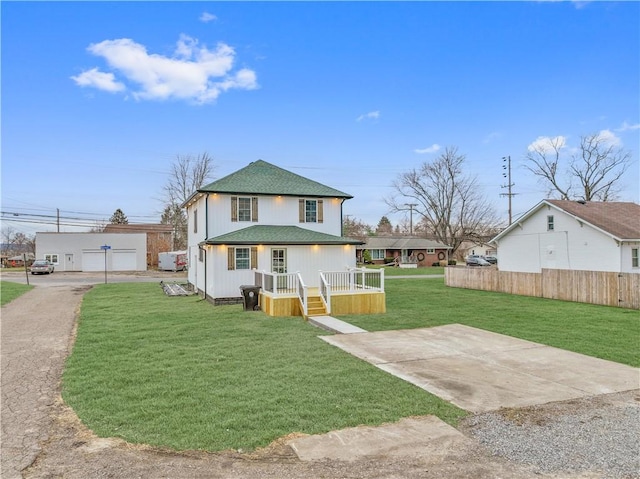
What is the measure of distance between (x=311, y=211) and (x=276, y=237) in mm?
2628

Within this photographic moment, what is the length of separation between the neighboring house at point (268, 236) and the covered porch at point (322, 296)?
0.07 metres

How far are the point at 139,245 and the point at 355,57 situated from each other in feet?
104

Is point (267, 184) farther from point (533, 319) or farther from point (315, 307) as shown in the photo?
point (533, 319)

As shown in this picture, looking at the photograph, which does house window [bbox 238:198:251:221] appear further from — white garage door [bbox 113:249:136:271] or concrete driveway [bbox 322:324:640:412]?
white garage door [bbox 113:249:136:271]

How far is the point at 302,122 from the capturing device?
2927cm

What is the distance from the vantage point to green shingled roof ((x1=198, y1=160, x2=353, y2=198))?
17.4m

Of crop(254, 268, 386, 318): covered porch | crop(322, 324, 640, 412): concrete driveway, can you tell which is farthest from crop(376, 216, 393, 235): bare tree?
crop(322, 324, 640, 412): concrete driveway

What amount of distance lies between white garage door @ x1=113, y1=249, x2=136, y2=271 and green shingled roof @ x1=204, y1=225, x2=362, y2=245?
30680mm

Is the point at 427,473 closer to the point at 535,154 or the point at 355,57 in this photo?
the point at 355,57

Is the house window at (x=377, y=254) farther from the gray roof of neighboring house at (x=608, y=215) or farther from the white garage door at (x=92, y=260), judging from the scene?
the white garage door at (x=92, y=260)

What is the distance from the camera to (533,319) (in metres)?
13.1

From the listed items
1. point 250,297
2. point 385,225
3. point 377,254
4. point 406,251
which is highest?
point 385,225

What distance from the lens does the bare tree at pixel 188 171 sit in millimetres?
45531

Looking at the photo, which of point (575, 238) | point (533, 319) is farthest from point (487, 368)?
point (575, 238)
